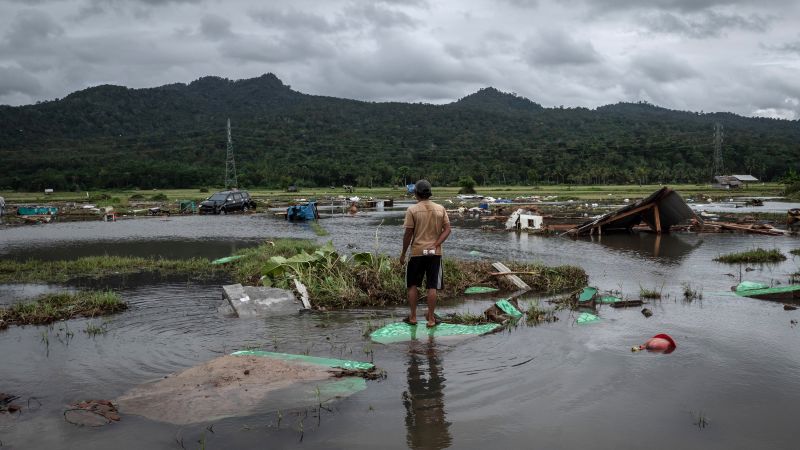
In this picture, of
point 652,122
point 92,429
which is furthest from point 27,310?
point 652,122

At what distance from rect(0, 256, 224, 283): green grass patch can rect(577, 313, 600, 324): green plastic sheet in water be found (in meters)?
8.22

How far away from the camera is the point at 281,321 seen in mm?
8656

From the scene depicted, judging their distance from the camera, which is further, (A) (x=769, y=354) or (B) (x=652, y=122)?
(B) (x=652, y=122)

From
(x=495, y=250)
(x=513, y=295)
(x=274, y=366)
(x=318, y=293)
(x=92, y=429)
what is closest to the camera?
(x=92, y=429)

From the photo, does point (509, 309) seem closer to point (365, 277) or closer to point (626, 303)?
point (626, 303)

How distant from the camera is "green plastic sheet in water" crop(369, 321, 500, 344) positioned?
7.49m

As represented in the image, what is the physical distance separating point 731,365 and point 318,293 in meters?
6.11

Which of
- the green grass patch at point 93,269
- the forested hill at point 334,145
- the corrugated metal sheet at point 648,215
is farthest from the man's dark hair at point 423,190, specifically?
the forested hill at point 334,145

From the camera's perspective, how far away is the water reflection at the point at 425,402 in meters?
4.68

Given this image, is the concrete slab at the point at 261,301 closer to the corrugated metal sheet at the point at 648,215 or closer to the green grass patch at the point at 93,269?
the green grass patch at the point at 93,269

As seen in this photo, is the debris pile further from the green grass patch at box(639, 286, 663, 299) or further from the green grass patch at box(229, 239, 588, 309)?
the green grass patch at box(639, 286, 663, 299)

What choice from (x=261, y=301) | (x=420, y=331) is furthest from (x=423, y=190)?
(x=261, y=301)

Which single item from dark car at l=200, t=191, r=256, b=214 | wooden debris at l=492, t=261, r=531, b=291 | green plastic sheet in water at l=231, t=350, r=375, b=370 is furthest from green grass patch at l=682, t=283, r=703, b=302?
dark car at l=200, t=191, r=256, b=214

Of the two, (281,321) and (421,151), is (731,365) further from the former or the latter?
(421,151)
